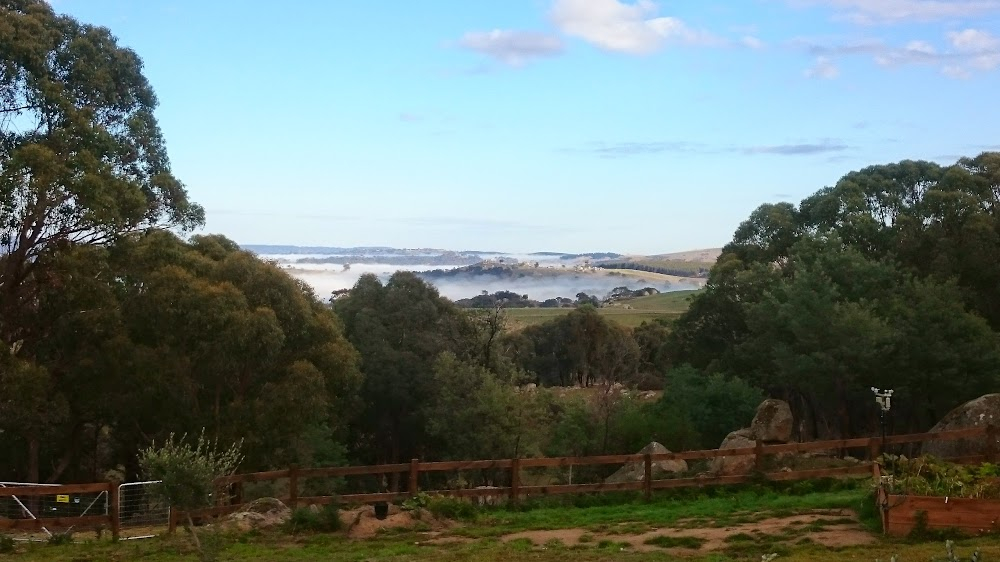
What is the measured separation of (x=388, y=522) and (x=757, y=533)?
515 cm

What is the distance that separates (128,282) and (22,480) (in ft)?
22.2

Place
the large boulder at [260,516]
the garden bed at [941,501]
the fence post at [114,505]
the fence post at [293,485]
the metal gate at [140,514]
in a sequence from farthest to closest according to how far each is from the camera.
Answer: the metal gate at [140,514] < the fence post at [293,485] < the fence post at [114,505] < the large boulder at [260,516] < the garden bed at [941,501]

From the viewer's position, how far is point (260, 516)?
46.5 ft

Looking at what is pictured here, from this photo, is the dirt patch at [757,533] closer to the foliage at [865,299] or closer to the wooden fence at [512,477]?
the wooden fence at [512,477]

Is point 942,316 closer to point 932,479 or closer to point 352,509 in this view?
point 932,479

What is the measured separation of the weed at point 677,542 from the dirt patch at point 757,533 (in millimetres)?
49

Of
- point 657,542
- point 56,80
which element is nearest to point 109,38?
point 56,80

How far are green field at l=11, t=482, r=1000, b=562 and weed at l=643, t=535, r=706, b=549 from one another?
0.01m

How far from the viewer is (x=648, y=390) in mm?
50250

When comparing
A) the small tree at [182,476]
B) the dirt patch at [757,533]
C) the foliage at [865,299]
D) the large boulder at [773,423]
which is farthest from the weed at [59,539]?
the foliage at [865,299]

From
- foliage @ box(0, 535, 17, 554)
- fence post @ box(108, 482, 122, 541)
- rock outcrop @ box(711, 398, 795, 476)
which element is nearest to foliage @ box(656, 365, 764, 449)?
rock outcrop @ box(711, 398, 795, 476)

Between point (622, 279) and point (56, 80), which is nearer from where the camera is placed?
point (56, 80)

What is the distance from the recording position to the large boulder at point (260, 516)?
45.3 feet

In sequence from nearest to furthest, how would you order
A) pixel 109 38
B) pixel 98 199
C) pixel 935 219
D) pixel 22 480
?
pixel 98 199 → pixel 109 38 → pixel 22 480 → pixel 935 219
